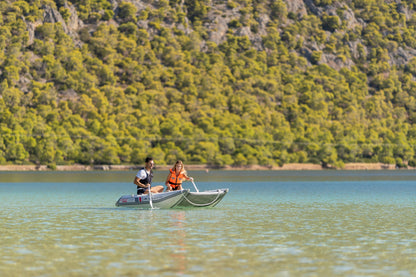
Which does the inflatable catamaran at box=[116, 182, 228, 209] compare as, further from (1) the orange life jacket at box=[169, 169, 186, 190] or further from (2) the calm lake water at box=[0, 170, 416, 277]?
(1) the orange life jacket at box=[169, 169, 186, 190]

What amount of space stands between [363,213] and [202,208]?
1070 cm

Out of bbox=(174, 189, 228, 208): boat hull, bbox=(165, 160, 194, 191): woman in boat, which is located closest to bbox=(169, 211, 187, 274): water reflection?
bbox=(174, 189, 228, 208): boat hull

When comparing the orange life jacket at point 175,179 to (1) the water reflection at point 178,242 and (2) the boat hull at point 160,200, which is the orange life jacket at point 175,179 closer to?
(2) the boat hull at point 160,200

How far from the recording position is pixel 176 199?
50.3 meters

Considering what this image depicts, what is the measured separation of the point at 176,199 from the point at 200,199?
163cm

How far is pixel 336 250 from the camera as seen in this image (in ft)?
96.1

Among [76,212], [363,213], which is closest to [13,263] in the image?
[76,212]

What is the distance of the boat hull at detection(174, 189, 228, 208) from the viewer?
50.1 m

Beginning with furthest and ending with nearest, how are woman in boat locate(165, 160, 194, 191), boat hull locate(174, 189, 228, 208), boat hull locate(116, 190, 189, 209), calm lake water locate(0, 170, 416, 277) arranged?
1. woman in boat locate(165, 160, 194, 191)
2. boat hull locate(174, 189, 228, 208)
3. boat hull locate(116, 190, 189, 209)
4. calm lake water locate(0, 170, 416, 277)

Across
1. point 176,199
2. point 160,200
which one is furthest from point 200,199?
point 160,200

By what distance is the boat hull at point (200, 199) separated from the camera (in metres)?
50.1

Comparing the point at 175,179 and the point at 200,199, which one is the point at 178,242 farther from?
the point at 175,179

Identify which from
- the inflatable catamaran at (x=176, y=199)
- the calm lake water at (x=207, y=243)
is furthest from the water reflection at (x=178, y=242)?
the inflatable catamaran at (x=176, y=199)

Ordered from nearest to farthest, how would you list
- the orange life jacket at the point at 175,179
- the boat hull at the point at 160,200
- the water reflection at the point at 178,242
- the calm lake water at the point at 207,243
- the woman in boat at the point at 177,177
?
the calm lake water at the point at 207,243 → the water reflection at the point at 178,242 → the boat hull at the point at 160,200 → the woman in boat at the point at 177,177 → the orange life jacket at the point at 175,179
